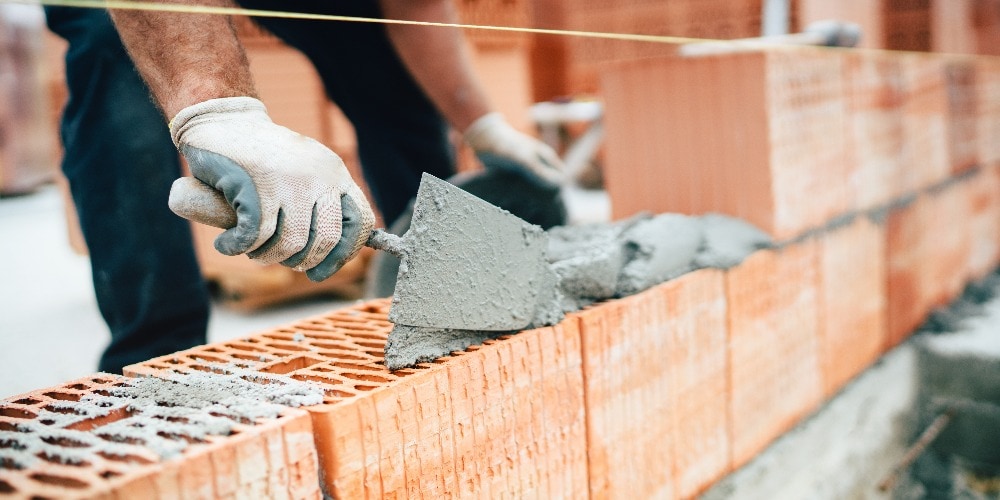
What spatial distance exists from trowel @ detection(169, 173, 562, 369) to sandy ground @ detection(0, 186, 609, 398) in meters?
0.68

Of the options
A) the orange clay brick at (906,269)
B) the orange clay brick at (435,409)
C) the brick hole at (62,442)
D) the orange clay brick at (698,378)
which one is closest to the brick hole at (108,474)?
the brick hole at (62,442)

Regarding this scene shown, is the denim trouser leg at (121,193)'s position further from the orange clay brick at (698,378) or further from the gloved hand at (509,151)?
the orange clay brick at (698,378)

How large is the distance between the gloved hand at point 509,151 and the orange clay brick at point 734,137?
0.25 meters

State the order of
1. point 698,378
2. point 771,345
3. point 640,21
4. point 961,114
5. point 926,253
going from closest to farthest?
1. point 698,378
2. point 771,345
3. point 926,253
4. point 961,114
5. point 640,21

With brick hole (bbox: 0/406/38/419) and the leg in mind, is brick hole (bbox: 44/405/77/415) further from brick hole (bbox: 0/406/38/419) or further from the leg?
the leg

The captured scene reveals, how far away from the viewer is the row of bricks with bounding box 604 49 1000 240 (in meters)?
1.82

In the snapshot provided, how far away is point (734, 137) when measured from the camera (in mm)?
1858

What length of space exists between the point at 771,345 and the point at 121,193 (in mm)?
1541

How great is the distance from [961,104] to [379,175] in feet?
7.97

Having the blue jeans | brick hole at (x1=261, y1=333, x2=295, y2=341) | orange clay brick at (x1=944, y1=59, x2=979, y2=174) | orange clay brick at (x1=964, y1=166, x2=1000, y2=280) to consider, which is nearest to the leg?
the blue jeans

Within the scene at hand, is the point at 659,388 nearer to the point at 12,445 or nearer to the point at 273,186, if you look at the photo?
the point at 273,186

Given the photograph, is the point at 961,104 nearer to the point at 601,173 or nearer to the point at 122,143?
the point at 122,143

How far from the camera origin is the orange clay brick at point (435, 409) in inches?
36.4

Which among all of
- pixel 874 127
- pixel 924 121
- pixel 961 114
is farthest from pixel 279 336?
pixel 961 114
